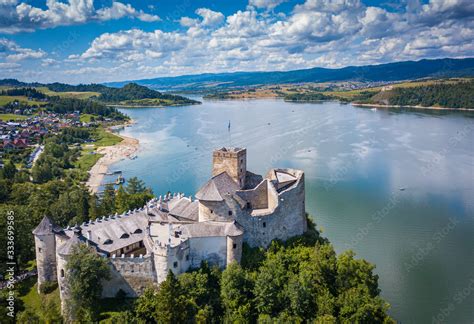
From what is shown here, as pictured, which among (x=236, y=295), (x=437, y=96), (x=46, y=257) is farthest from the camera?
(x=437, y=96)

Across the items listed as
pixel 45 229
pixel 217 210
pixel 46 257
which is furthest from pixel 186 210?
pixel 46 257

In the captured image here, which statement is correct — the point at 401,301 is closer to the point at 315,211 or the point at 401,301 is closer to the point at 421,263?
the point at 421,263

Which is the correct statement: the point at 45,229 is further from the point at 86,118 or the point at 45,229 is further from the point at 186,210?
the point at 86,118

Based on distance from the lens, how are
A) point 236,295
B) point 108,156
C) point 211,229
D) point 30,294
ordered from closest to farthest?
point 236,295
point 211,229
point 30,294
point 108,156

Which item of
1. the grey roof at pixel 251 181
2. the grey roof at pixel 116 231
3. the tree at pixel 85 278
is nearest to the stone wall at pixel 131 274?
the tree at pixel 85 278

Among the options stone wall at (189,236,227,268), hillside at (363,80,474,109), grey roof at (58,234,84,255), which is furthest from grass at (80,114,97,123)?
stone wall at (189,236,227,268)

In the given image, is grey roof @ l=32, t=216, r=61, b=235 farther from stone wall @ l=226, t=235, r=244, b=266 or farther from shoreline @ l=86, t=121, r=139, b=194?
shoreline @ l=86, t=121, r=139, b=194
